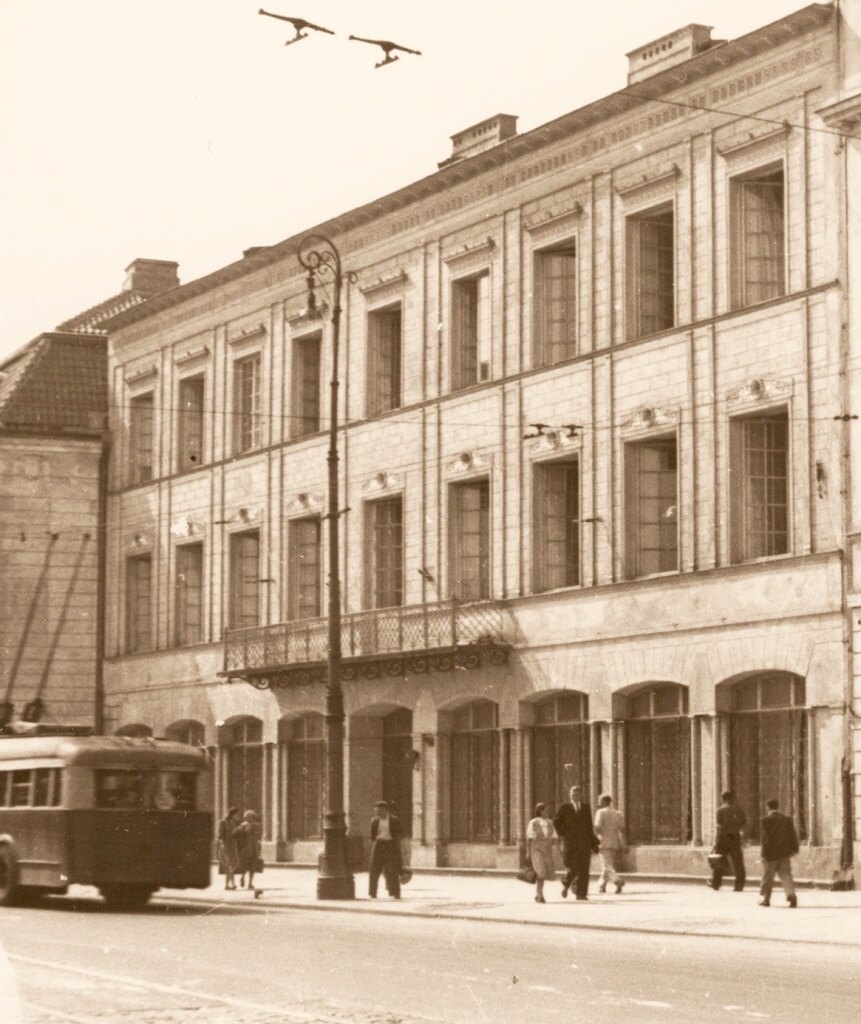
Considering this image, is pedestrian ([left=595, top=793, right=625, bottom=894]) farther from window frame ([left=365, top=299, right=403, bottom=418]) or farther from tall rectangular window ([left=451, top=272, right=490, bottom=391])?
window frame ([left=365, top=299, right=403, bottom=418])

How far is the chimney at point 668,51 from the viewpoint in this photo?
36.3 meters

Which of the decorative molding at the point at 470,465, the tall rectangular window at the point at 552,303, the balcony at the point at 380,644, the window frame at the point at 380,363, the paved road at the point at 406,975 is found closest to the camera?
the paved road at the point at 406,975

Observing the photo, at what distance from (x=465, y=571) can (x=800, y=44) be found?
12.1 m

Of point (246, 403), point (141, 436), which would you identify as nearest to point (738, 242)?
point (246, 403)

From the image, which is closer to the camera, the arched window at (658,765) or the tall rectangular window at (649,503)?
the arched window at (658,765)

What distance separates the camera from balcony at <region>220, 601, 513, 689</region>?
1545 inches

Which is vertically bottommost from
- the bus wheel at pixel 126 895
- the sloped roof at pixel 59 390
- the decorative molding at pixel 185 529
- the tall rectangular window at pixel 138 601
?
the bus wheel at pixel 126 895

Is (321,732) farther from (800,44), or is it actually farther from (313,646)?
(800,44)

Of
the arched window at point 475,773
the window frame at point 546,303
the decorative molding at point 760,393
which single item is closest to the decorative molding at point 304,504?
the arched window at point 475,773

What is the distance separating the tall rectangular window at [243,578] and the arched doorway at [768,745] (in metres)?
15.5

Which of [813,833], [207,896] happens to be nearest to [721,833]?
[813,833]

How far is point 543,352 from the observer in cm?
3909

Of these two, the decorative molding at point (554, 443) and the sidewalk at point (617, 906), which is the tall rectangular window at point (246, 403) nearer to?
the decorative molding at point (554, 443)

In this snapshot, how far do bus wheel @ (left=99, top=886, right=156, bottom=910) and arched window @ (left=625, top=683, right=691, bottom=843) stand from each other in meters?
8.68
